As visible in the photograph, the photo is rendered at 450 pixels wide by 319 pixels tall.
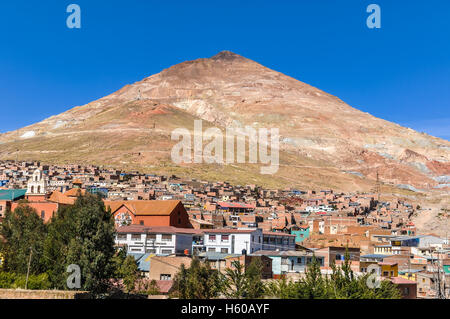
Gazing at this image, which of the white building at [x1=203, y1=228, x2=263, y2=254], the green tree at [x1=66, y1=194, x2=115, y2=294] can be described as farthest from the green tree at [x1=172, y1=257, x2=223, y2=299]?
the white building at [x1=203, y1=228, x2=263, y2=254]

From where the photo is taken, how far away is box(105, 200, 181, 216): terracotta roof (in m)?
63.1

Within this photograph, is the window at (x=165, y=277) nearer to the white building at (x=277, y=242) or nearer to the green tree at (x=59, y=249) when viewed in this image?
the green tree at (x=59, y=249)

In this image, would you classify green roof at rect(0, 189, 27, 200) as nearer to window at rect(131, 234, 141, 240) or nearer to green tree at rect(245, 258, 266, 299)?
window at rect(131, 234, 141, 240)

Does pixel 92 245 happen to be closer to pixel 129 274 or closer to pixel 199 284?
pixel 129 274

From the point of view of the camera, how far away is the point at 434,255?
54.8 metres

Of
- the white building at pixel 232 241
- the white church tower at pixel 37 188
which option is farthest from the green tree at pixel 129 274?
the white church tower at pixel 37 188

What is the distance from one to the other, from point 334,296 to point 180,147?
157 meters

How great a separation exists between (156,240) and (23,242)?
16553 mm

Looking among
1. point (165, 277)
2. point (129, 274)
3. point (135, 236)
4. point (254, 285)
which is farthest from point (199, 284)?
point (135, 236)

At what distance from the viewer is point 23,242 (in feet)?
122

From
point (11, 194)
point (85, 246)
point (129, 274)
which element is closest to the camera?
point (85, 246)

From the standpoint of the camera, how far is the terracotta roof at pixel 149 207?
6309cm
